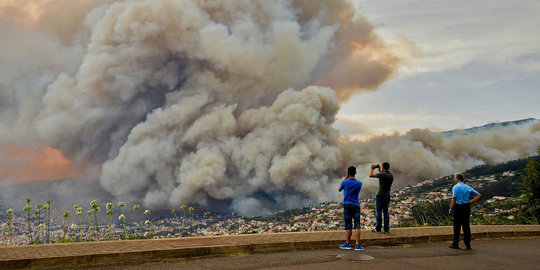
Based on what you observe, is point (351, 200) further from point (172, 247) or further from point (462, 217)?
point (172, 247)

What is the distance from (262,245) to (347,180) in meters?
2.51

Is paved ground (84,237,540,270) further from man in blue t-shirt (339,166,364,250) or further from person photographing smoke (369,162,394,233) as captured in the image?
person photographing smoke (369,162,394,233)

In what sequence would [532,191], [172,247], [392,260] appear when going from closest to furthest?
[392,260]
[172,247]
[532,191]

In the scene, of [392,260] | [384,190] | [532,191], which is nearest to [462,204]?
[384,190]

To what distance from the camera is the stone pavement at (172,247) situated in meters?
7.70

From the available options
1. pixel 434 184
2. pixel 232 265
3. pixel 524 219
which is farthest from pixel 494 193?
pixel 232 265

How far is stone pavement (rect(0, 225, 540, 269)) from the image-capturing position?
25.3 feet

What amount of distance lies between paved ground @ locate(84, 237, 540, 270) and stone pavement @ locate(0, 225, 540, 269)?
0.38 m

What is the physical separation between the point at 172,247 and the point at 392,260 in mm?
4661

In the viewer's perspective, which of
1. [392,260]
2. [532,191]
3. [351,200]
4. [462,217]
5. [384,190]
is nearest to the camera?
[392,260]

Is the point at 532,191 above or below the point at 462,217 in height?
below

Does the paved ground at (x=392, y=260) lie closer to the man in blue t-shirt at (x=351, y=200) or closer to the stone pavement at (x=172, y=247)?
the stone pavement at (x=172, y=247)

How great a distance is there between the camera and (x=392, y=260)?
28.7 feet

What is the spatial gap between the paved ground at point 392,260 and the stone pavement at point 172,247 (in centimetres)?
38
